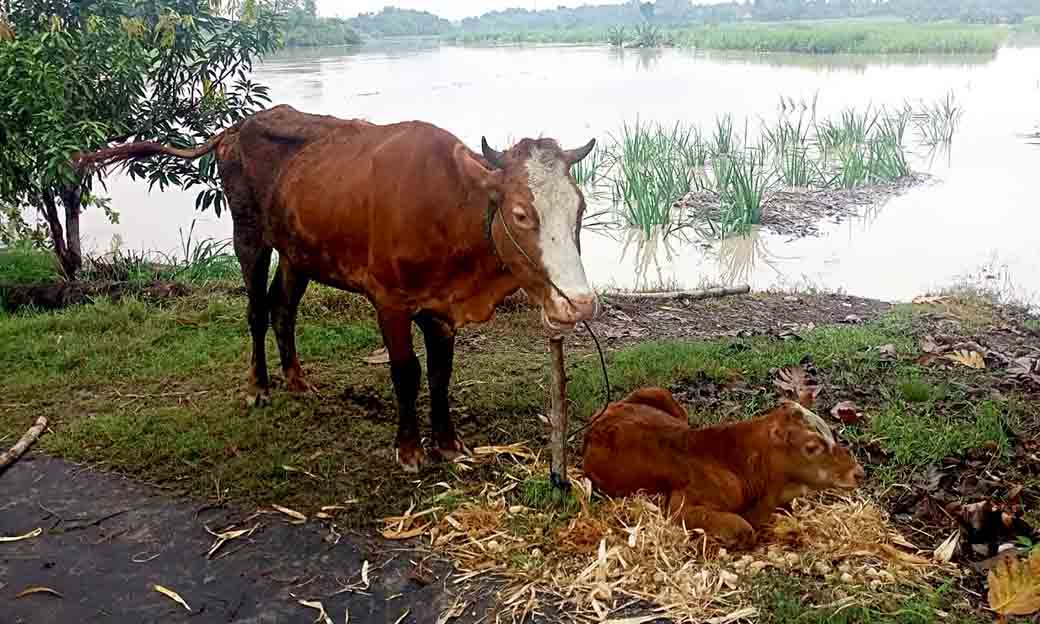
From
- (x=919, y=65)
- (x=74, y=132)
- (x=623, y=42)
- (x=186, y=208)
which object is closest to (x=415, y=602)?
(x=74, y=132)

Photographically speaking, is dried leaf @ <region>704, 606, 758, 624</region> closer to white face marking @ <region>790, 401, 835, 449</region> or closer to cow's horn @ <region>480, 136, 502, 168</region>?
white face marking @ <region>790, 401, 835, 449</region>

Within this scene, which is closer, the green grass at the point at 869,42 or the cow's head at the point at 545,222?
the cow's head at the point at 545,222

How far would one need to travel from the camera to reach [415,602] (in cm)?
329

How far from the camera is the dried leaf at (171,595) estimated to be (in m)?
3.28

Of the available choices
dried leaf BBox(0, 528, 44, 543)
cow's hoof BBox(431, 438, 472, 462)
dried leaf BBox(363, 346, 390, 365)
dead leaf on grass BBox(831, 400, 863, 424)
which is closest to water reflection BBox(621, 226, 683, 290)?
dried leaf BBox(363, 346, 390, 365)

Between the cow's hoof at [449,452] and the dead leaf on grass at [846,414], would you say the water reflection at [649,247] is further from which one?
the cow's hoof at [449,452]

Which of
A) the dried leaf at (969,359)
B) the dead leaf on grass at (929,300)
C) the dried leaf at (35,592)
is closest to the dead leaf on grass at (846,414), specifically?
the dried leaf at (969,359)

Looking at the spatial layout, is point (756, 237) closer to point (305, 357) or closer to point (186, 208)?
point (305, 357)

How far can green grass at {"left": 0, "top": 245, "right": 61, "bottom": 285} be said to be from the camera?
327 inches

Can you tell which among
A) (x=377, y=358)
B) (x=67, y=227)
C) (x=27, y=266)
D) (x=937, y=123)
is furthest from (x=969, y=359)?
(x=937, y=123)

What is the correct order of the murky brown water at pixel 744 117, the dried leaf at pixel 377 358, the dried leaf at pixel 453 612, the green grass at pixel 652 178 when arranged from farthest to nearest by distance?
the green grass at pixel 652 178
the murky brown water at pixel 744 117
the dried leaf at pixel 377 358
the dried leaf at pixel 453 612

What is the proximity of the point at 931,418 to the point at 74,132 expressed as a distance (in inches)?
231

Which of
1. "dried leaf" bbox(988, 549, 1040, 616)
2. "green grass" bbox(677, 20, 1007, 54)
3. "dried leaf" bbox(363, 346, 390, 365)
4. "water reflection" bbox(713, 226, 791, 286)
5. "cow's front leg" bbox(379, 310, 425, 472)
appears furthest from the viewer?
"green grass" bbox(677, 20, 1007, 54)

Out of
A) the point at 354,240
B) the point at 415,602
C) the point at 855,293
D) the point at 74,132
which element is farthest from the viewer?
A: the point at 855,293
